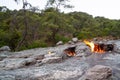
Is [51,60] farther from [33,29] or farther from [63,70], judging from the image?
[33,29]

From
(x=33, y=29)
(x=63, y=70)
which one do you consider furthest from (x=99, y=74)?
(x=33, y=29)

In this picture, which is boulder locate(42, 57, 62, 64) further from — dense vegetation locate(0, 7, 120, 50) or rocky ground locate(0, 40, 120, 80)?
dense vegetation locate(0, 7, 120, 50)

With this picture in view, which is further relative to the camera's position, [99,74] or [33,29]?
[33,29]

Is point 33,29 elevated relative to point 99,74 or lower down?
elevated

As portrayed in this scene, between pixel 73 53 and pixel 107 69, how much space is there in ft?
30.4

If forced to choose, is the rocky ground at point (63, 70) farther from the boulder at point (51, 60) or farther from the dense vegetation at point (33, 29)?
the dense vegetation at point (33, 29)

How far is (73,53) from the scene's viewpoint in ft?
62.4

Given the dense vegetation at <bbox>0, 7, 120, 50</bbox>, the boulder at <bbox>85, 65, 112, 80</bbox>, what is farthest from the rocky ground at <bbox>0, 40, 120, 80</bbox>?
the dense vegetation at <bbox>0, 7, 120, 50</bbox>

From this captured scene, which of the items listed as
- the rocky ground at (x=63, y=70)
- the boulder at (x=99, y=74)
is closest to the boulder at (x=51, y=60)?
the rocky ground at (x=63, y=70)

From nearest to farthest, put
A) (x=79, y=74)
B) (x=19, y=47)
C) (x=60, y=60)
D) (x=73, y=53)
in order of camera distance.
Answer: (x=79, y=74), (x=60, y=60), (x=73, y=53), (x=19, y=47)

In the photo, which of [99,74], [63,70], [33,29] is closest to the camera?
[99,74]

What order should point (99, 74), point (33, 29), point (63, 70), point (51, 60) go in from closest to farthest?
point (99, 74) → point (63, 70) → point (51, 60) → point (33, 29)

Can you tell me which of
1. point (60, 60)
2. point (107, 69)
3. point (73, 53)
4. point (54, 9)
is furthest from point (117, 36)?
point (107, 69)

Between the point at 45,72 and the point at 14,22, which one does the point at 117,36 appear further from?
the point at 45,72
